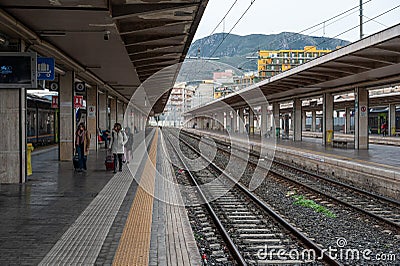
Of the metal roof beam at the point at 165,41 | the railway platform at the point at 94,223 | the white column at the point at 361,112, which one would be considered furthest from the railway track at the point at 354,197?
the white column at the point at 361,112

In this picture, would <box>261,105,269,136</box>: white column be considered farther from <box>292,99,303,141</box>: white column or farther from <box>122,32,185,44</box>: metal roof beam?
<box>122,32,185,44</box>: metal roof beam

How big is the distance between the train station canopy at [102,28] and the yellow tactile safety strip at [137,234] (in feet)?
13.3

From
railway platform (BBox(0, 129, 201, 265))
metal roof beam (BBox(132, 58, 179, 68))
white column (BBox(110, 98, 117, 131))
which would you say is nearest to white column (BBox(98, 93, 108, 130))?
white column (BBox(110, 98, 117, 131))

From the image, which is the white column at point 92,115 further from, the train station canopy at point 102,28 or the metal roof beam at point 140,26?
the metal roof beam at point 140,26

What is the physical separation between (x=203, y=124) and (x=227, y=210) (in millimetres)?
97563

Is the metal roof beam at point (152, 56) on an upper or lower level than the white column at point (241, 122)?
upper

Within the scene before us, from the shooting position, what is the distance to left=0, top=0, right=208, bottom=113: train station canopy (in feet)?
31.5

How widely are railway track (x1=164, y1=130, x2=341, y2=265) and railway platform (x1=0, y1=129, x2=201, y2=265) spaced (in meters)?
0.76

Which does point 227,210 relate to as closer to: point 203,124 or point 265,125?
point 265,125

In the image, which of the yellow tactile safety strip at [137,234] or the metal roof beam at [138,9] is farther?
the metal roof beam at [138,9]

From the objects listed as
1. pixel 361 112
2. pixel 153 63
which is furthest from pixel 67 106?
pixel 361 112

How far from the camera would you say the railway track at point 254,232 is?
22.3ft

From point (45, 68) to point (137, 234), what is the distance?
6697mm

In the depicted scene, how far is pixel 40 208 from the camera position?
9.35 metres
